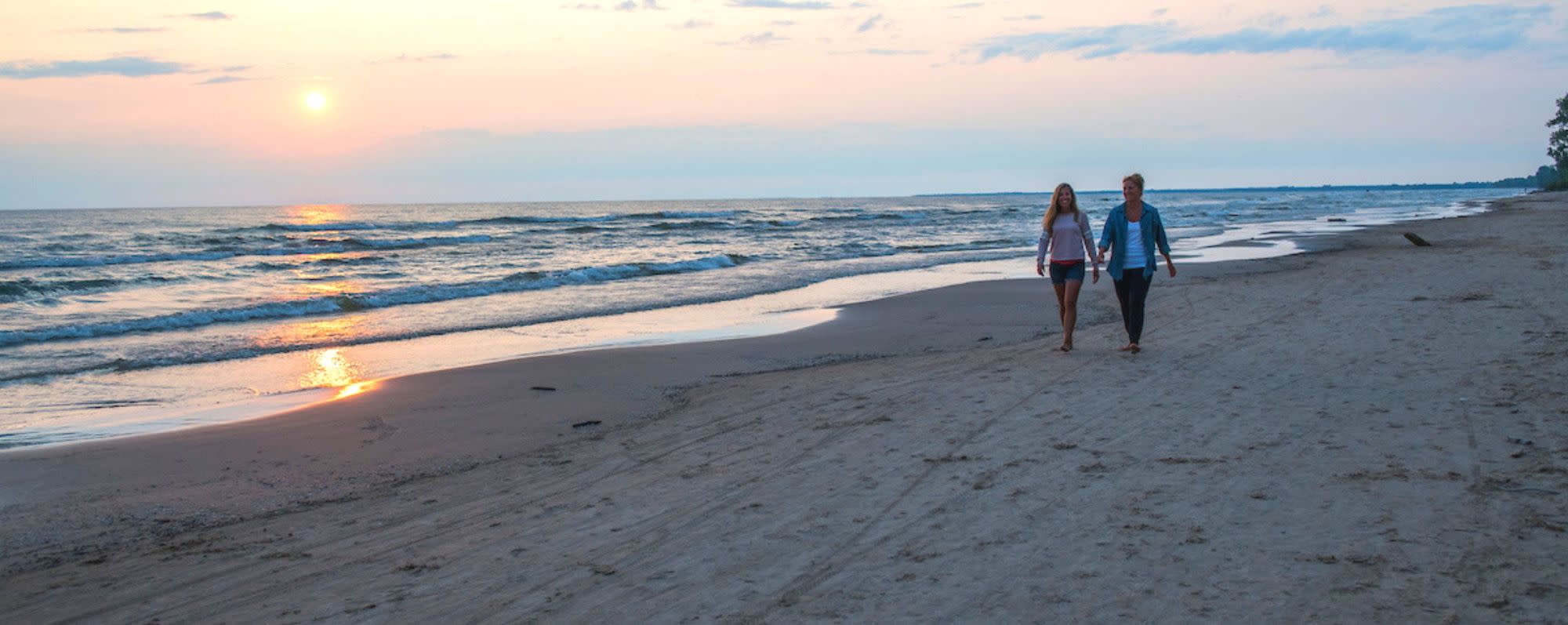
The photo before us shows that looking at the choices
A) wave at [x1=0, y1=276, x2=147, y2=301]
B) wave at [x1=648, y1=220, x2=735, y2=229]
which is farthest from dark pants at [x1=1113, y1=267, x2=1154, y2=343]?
wave at [x1=648, y1=220, x2=735, y2=229]

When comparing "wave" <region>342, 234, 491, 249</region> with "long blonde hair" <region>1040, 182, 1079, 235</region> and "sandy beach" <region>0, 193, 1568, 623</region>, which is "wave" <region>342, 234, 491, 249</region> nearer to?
"sandy beach" <region>0, 193, 1568, 623</region>

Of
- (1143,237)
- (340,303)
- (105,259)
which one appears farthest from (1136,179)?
(105,259)

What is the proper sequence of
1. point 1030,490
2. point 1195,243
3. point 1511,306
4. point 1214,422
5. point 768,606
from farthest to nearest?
point 1195,243, point 1511,306, point 1214,422, point 1030,490, point 768,606

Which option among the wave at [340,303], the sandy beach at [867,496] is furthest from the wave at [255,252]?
the sandy beach at [867,496]

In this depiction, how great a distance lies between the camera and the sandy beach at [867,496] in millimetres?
3797

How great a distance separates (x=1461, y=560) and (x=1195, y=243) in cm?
2970

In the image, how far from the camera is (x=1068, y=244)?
9.65m

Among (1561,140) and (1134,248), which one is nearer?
(1134,248)

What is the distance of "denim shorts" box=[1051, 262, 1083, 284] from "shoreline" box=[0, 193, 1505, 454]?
3917 millimetres

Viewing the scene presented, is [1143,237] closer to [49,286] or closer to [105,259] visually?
[49,286]

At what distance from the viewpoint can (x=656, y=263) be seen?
26.7 m

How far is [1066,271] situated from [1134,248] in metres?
0.76

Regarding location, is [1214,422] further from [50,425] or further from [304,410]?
[50,425]

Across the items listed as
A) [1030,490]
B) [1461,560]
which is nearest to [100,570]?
[1030,490]
